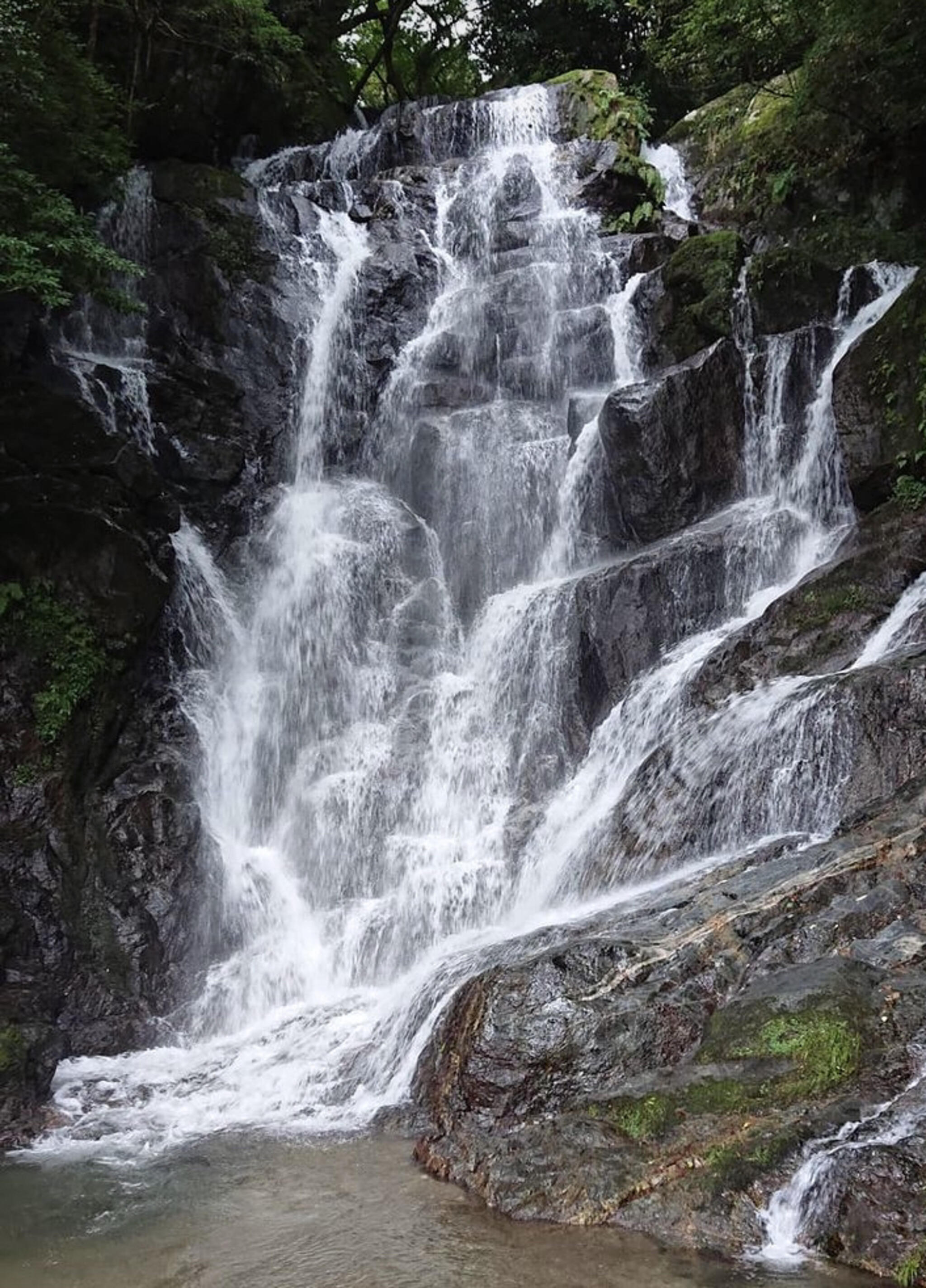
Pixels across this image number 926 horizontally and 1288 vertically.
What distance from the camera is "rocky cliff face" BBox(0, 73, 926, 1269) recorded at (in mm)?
5906

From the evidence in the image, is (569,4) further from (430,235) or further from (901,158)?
(901,158)

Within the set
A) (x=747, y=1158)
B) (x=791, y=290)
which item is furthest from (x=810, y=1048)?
(x=791, y=290)

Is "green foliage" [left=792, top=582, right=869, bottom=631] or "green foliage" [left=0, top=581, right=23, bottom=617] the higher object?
"green foliage" [left=0, top=581, right=23, bottom=617]

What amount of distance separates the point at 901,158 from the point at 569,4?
13.9 m

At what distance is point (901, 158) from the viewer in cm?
1644

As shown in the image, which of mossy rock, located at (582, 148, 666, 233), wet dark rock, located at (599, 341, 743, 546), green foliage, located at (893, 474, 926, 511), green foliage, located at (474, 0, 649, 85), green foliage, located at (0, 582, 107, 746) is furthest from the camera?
green foliage, located at (474, 0, 649, 85)

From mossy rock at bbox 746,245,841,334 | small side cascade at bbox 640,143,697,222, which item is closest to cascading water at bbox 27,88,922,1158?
mossy rock at bbox 746,245,841,334

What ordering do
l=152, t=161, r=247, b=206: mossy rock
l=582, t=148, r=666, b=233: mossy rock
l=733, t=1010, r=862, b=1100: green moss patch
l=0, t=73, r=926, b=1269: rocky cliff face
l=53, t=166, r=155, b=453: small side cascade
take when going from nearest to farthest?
l=733, t=1010, r=862, b=1100: green moss patch → l=0, t=73, r=926, b=1269: rocky cliff face → l=53, t=166, r=155, b=453: small side cascade → l=152, t=161, r=247, b=206: mossy rock → l=582, t=148, r=666, b=233: mossy rock

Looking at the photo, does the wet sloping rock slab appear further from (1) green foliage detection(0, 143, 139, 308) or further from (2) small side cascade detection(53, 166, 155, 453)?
(2) small side cascade detection(53, 166, 155, 453)

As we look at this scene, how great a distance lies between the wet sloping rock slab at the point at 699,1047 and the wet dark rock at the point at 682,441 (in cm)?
775

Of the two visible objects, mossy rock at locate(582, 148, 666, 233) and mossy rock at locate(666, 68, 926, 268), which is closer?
mossy rock at locate(666, 68, 926, 268)

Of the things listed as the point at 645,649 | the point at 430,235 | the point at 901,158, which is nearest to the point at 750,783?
the point at 645,649

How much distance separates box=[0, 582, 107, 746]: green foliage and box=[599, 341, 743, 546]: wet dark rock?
766 cm

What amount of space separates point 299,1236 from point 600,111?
22762 mm
